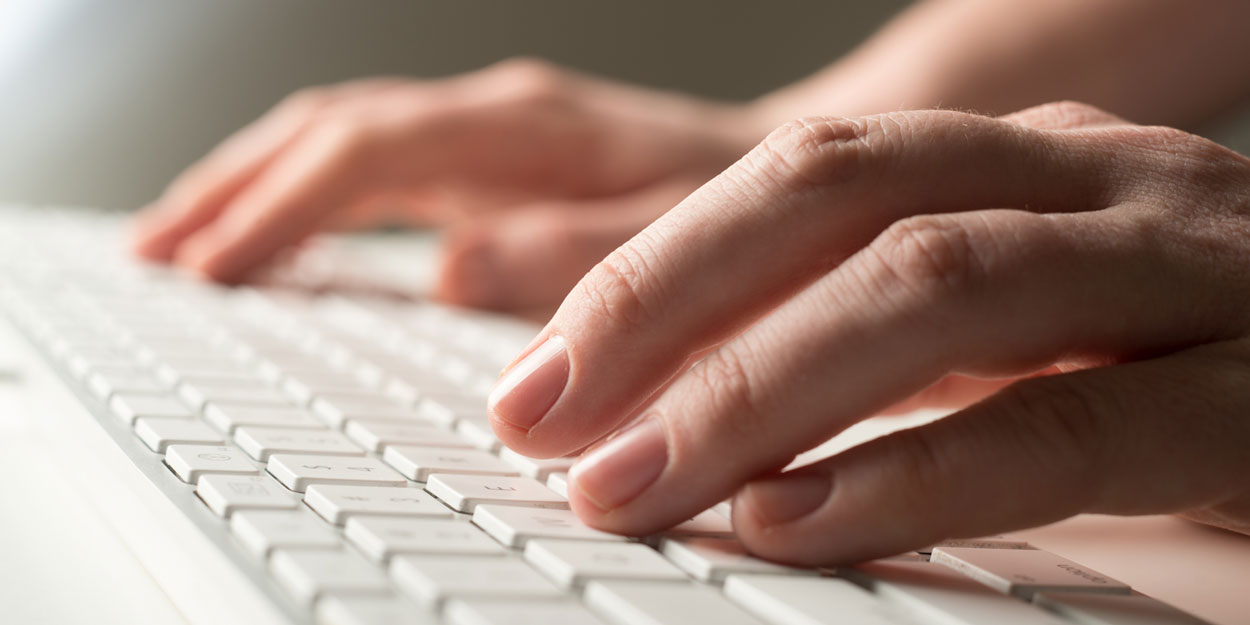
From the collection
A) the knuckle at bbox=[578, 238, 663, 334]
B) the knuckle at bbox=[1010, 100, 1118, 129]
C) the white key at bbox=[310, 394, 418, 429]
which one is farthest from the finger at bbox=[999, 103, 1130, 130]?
the white key at bbox=[310, 394, 418, 429]

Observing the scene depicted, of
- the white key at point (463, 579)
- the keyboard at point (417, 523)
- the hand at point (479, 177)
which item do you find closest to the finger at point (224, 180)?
the hand at point (479, 177)

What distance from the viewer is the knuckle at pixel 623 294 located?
38cm

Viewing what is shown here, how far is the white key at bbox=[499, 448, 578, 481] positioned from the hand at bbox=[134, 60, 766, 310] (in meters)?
0.54

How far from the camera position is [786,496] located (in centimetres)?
34

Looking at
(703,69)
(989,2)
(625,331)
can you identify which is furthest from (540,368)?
(703,69)

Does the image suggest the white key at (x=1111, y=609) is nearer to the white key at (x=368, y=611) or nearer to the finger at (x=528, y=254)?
the white key at (x=368, y=611)

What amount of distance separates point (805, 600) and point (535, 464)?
167mm

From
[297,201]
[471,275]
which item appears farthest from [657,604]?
[297,201]

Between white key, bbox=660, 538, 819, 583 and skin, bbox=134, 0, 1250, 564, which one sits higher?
skin, bbox=134, 0, 1250, 564

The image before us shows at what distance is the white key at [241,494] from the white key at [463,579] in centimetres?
7

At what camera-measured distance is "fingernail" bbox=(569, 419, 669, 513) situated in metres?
0.35

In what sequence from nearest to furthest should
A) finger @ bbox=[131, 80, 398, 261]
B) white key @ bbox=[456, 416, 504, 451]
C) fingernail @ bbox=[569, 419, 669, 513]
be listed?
fingernail @ bbox=[569, 419, 669, 513]
white key @ bbox=[456, 416, 504, 451]
finger @ bbox=[131, 80, 398, 261]

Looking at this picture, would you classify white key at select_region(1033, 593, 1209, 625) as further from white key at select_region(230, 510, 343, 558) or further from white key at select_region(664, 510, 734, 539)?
white key at select_region(230, 510, 343, 558)

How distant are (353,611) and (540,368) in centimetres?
15
